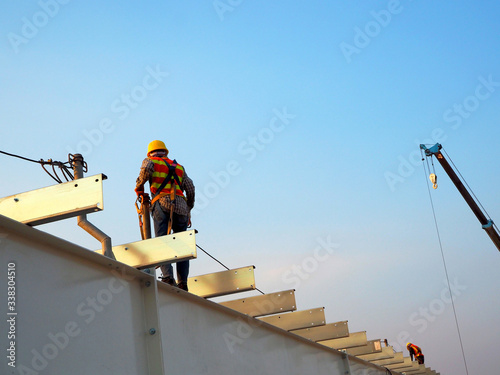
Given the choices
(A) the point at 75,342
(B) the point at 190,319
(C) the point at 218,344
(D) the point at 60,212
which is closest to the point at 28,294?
(A) the point at 75,342

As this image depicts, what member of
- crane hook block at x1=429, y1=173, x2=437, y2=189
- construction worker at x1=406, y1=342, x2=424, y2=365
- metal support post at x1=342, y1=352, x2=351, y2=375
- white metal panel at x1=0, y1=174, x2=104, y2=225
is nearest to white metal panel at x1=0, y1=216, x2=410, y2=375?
white metal panel at x1=0, y1=174, x2=104, y2=225

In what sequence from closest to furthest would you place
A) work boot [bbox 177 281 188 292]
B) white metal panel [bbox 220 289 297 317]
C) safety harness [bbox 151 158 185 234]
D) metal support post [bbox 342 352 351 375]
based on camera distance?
work boot [bbox 177 281 188 292]
safety harness [bbox 151 158 185 234]
white metal panel [bbox 220 289 297 317]
metal support post [bbox 342 352 351 375]

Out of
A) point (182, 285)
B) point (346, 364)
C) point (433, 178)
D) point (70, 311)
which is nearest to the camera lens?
point (70, 311)

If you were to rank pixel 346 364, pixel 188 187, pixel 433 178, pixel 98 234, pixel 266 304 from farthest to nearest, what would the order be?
pixel 433 178
pixel 346 364
pixel 266 304
pixel 188 187
pixel 98 234

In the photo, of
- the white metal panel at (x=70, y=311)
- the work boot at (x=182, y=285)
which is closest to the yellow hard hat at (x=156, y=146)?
the work boot at (x=182, y=285)

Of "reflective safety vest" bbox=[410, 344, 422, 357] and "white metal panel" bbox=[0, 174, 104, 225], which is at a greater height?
"white metal panel" bbox=[0, 174, 104, 225]

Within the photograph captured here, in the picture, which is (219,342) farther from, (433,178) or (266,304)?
(433,178)

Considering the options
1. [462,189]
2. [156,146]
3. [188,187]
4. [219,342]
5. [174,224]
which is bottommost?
[219,342]

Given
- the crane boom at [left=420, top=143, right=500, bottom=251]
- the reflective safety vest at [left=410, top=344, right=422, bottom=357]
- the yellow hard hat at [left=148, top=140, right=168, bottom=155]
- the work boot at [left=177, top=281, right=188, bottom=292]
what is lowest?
the reflective safety vest at [left=410, top=344, right=422, bottom=357]

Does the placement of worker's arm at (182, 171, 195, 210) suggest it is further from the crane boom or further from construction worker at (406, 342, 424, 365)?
construction worker at (406, 342, 424, 365)

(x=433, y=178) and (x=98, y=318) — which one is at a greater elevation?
(x=433, y=178)

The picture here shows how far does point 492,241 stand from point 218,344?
65.1 ft

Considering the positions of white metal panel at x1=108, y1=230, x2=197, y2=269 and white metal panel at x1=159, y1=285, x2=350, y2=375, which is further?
white metal panel at x1=159, y1=285, x2=350, y2=375

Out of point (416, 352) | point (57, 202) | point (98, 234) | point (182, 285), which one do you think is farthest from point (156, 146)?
point (416, 352)
